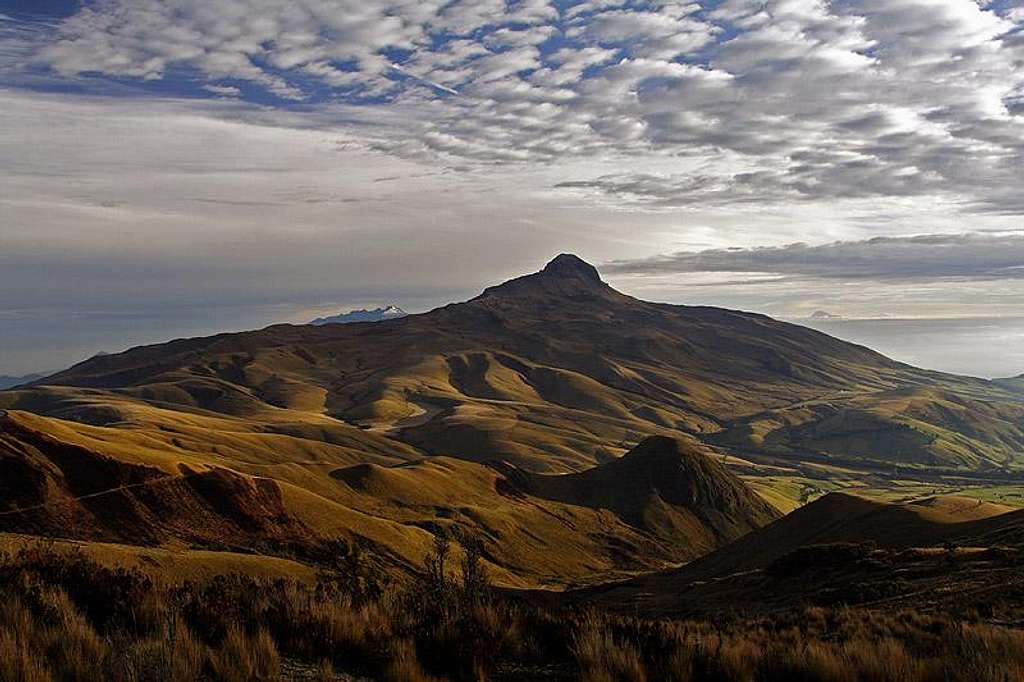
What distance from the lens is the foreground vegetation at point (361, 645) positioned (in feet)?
25.3

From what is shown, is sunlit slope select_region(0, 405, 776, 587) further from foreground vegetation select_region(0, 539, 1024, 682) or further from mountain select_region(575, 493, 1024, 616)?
foreground vegetation select_region(0, 539, 1024, 682)

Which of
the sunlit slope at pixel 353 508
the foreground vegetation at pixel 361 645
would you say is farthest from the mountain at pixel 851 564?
the sunlit slope at pixel 353 508

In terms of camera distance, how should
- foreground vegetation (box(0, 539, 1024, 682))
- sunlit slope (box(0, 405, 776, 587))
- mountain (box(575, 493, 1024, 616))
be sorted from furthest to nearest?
sunlit slope (box(0, 405, 776, 587)), mountain (box(575, 493, 1024, 616)), foreground vegetation (box(0, 539, 1024, 682))

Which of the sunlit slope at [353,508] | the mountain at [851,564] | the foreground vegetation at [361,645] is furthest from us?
the sunlit slope at [353,508]

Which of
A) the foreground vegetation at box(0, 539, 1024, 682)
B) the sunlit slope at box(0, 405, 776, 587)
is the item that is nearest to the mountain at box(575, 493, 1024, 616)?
the foreground vegetation at box(0, 539, 1024, 682)

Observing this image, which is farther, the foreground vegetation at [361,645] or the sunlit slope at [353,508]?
the sunlit slope at [353,508]

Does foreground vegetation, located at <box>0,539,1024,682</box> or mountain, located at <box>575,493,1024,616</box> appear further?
mountain, located at <box>575,493,1024,616</box>

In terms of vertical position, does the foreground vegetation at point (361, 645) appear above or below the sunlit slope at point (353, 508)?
above

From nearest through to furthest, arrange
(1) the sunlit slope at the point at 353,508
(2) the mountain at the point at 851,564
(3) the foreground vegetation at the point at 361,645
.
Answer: (3) the foreground vegetation at the point at 361,645 < (2) the mountain at the point at 851,564 < (1) the sunlit slope at the point at 353,508

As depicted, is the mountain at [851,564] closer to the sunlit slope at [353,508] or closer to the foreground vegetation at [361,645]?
the foreground vegetation at [361,645]

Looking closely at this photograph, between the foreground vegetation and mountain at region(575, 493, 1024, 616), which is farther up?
the foreground vegetation

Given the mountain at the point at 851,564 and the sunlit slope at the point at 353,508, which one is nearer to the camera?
the mountain at the point at 851,564

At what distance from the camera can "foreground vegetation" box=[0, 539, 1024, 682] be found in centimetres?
772

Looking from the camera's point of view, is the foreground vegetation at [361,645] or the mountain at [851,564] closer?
the foreground vegetation at [361,645]
